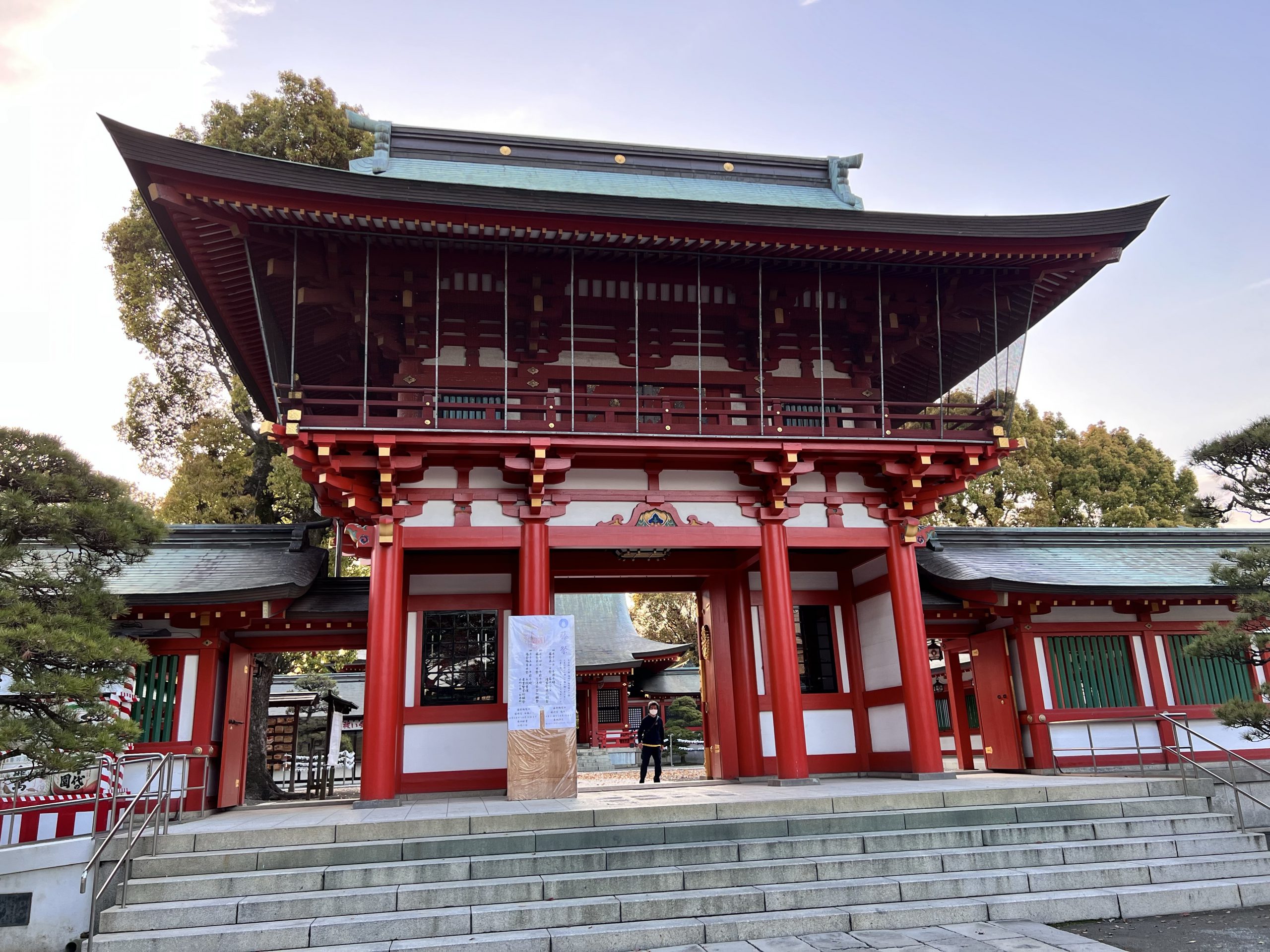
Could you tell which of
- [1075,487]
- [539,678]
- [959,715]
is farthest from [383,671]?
[1075,487]

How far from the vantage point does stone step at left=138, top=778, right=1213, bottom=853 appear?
7.79 m

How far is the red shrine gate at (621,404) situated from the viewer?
10703 millimetres

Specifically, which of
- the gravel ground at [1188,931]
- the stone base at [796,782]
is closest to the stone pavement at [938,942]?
the gravel ground at [1188,931]

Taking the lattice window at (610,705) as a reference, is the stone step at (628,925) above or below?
below

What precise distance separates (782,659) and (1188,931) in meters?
5.62

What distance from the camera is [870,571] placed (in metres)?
13.9

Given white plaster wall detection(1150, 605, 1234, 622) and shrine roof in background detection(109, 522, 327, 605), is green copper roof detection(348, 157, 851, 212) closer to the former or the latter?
shrine roof in background detection(109, 522, 327, 605)

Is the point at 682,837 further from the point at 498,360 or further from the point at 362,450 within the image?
the point at 498,360

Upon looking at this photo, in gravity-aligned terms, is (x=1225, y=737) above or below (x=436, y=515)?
below

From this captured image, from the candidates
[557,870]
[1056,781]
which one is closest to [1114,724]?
[1056,781]

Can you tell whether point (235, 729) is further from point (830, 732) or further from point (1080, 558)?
point (1080, 558)

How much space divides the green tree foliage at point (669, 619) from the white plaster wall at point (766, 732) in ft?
92.1

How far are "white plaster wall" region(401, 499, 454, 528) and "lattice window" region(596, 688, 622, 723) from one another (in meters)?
20.9

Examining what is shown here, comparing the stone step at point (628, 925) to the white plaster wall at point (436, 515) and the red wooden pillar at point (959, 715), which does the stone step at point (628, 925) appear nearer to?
the white plaster wall at point (436, 515)
